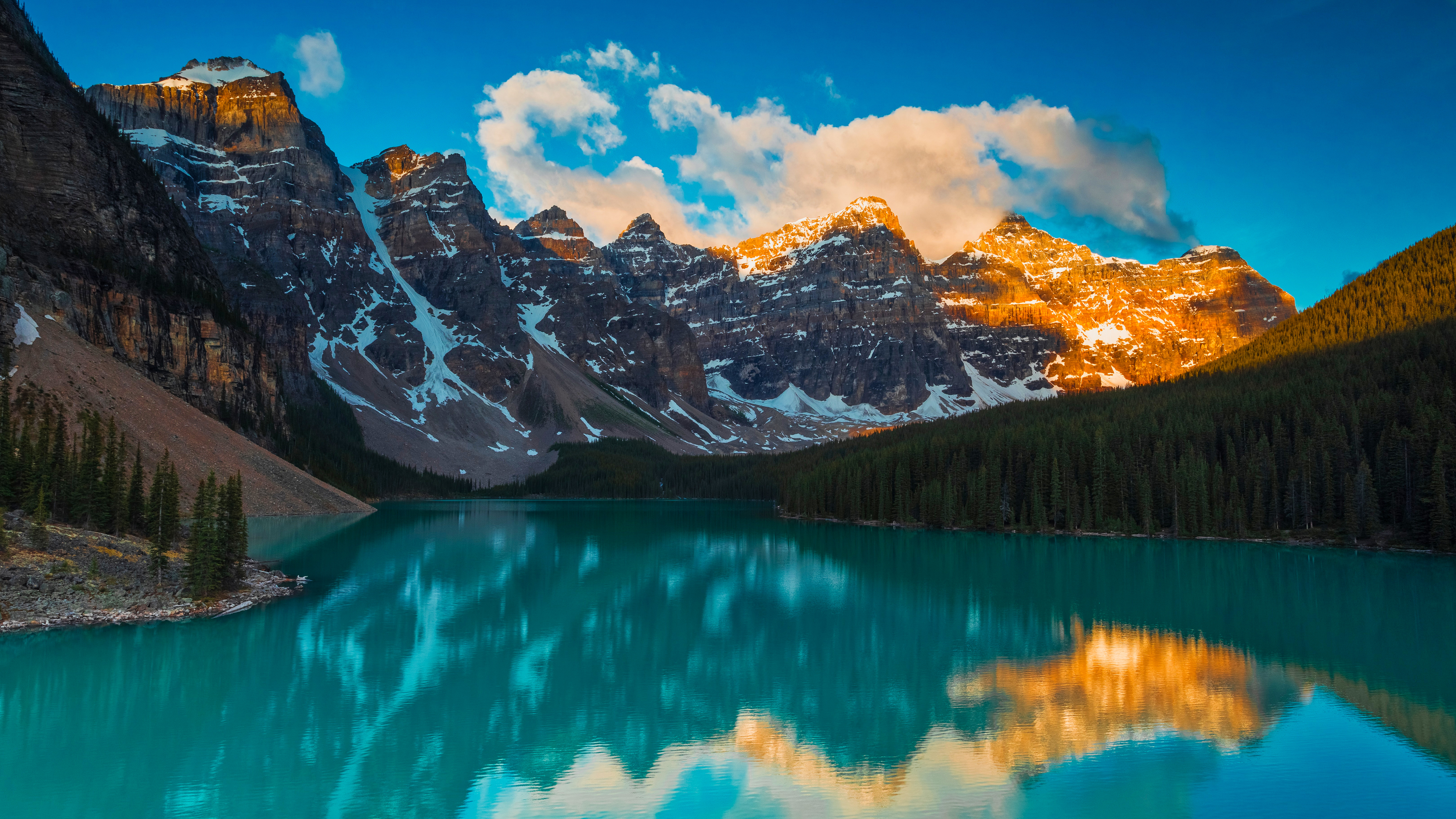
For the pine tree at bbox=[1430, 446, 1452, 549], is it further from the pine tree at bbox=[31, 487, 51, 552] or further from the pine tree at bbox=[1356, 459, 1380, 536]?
the pine tree at bbox=[31, 487, 51, 552]

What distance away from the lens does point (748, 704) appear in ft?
64.8

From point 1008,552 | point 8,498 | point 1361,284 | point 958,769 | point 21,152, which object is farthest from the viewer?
point 1361,284

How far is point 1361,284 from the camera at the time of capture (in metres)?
99.9

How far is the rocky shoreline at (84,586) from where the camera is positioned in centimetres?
2478

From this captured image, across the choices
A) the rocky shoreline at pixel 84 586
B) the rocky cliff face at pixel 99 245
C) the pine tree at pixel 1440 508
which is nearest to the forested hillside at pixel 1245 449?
the pine tree at pixel 1440 508

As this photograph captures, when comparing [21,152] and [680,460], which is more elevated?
[21,152]

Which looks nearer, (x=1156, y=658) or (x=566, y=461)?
(x=1156, y=658)

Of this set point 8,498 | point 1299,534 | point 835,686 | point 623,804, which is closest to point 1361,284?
point 1299,534

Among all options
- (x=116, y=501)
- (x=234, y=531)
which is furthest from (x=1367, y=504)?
(x=116, y=501)

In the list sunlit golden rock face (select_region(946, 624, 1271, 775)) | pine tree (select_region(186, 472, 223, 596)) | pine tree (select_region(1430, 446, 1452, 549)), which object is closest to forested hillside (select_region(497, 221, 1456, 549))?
pine tree (select_region(1430, 446, 1452, 549))

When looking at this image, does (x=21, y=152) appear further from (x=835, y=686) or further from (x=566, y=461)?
(x=566, y=461)

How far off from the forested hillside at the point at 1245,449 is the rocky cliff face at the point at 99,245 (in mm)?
72861

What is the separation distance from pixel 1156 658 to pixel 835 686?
34.1 feet

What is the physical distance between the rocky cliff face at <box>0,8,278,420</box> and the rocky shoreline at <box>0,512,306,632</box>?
43.4 metres
